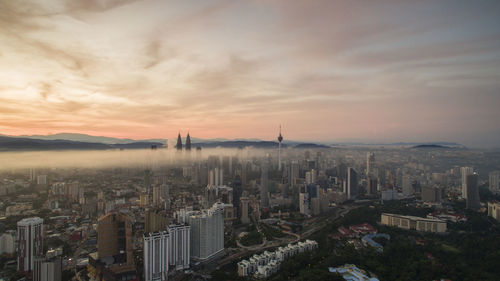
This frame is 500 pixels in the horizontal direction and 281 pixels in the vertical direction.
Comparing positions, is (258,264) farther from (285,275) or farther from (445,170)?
(445,170)

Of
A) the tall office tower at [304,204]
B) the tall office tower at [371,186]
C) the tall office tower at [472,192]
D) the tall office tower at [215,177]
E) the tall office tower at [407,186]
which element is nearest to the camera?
the tall office tower at [472,192]

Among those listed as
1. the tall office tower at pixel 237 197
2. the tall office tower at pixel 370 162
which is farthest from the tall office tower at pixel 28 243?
the tall office tower at pixel 370 162

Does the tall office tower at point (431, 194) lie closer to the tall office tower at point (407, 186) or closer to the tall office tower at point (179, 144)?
the tall office tower at point (407, 186)

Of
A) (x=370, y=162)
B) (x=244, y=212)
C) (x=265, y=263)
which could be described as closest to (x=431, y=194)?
(x=370, y=162)

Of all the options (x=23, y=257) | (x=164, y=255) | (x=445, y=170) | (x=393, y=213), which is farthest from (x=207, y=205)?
(x=445, y=170)

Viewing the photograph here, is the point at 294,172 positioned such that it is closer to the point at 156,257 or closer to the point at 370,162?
the point at 370,162
